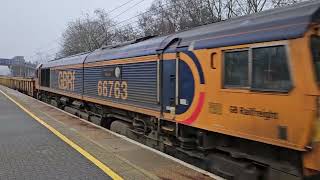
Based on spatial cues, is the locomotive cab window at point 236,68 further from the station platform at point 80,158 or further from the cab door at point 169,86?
the cab door at point 169,86

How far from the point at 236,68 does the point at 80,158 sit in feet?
12.7

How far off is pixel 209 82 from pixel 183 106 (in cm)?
125

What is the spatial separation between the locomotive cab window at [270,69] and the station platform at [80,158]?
6.26 ft

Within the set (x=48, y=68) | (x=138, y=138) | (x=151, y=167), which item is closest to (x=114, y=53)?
(x=138, y=138)

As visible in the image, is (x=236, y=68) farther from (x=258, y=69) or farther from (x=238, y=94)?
(x=258, y=69)

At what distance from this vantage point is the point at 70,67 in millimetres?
19891

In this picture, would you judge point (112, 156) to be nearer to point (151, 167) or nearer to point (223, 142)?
point (151, 167)

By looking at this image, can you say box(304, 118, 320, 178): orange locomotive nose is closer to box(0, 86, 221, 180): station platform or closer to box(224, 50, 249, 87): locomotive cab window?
box(224, 50, 249, 87): locomotive cab window

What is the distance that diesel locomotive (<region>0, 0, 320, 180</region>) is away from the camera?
5.79m

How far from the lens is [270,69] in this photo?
6.31m

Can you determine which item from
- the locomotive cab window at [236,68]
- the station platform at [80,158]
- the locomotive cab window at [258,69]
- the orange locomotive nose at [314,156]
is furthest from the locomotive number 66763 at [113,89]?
the orange locomotive nose at [314,156]

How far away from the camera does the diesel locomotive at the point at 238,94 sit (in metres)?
5.79

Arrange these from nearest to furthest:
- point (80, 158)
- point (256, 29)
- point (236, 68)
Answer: point (256, 29) < point (236, 68) < point (80, 158)

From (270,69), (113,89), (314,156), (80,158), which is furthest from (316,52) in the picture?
(113,89)
